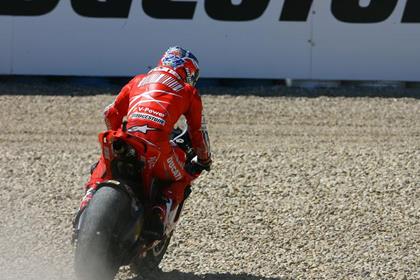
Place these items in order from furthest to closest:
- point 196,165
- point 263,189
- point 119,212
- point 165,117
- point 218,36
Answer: point 218,36 → point 263,189 → point 196,165 → point 165,117 → point 119,212

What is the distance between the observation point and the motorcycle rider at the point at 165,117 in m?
6.58

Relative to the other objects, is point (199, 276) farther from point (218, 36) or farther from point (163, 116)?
point (218, 36)

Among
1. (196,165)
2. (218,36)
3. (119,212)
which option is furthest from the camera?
(218,36)

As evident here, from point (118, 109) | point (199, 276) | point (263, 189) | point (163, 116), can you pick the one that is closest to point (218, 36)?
point (263, 189)

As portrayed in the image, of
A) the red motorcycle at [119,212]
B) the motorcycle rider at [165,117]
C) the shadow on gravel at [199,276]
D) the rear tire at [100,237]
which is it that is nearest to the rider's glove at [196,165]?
the motorcycle rider at [165,117]

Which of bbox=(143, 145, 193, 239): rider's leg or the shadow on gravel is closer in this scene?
bbox=(143, 145, 193, 239): rider's leg

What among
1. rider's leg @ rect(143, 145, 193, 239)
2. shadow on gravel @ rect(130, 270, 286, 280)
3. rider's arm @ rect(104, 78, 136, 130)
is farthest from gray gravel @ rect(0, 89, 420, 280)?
rider's arm @ rect(104, 78, 136, 130)

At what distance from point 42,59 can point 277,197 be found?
17.1 ft

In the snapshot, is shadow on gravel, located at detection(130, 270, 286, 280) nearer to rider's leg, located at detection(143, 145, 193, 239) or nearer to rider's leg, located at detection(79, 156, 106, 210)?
rider's leg, located at detection(143, 145, 193, 239)

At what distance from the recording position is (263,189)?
9.05 m

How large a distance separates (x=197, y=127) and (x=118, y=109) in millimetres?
613

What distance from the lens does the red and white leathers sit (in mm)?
6590

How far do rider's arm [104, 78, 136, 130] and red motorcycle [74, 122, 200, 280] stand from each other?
1.70ft

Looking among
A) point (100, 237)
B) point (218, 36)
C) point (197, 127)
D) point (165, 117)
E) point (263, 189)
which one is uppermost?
point (165, 117)
